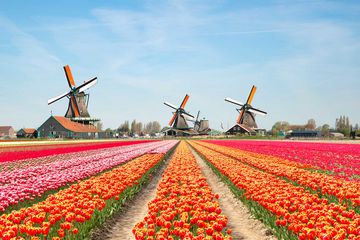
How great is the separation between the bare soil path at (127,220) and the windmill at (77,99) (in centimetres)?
8039

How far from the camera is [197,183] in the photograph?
10961mm

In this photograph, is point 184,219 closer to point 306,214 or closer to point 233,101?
point 306,214

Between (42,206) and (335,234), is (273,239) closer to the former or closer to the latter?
(335,234)

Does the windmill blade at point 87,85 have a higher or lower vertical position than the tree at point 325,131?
higher

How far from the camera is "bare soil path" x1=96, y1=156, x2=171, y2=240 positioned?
812 cm

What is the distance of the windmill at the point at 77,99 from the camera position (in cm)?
8994

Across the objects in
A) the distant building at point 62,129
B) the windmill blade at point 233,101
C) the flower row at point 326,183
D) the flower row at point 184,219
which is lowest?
the flower row at point 184,219

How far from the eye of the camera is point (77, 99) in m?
91.1

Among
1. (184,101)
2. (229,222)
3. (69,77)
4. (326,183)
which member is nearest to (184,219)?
(229,222)

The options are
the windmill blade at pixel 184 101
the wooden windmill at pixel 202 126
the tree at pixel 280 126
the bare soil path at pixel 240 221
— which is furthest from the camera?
the tree at pixel 280 126

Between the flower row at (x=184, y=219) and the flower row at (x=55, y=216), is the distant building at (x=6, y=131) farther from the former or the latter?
the flower row at (x=184, y=219)

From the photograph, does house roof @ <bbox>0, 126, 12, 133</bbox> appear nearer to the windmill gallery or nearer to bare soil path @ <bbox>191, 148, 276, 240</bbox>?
the windmill gallery

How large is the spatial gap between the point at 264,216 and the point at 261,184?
88.5 inches

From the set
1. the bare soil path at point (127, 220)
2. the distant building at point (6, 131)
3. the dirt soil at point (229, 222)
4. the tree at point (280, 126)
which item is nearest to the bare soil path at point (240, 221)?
the dirt soil at point (229, 222)
